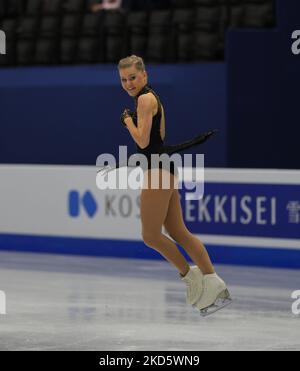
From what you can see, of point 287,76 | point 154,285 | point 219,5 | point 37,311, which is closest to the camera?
point 37,311

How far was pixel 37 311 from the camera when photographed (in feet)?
33.4

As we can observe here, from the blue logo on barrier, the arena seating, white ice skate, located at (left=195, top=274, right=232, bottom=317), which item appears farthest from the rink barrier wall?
white ice skate, located at (left=195, top=274, right=232, bottom=317)

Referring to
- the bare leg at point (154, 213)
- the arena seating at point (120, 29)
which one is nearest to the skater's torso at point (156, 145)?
the bare leg at point (154, 213)

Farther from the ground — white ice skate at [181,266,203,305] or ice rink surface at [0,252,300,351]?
white ice skate at [181,266,203,305]

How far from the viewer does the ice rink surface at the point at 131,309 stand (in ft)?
27.8

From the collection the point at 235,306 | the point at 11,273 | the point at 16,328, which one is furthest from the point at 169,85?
the point at 16,328

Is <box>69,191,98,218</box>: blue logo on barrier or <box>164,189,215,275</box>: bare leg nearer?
<box>164,189,215,275</box>: bare leg

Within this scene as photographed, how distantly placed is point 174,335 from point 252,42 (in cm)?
737

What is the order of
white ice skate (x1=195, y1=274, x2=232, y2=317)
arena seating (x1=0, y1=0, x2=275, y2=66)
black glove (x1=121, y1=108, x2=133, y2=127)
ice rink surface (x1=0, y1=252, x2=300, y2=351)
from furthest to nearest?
arena seating (x1=0, y1=0, x2=275, y2=66) < white ice skate (x1=195, y1=274, x2=232, y2=317) < black glove (x1=121, y1=108, x2=133, y2=127) < ice rink surface (x1=0, y1=252, x2=300, y2=351)

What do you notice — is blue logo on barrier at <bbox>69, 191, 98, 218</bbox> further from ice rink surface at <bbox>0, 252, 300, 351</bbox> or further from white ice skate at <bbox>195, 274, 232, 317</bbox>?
white ice skate at <bbox>195, 274, 232, 317</bbox>

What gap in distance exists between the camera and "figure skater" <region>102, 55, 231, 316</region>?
854 cm

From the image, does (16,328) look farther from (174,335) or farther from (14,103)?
(14,103)

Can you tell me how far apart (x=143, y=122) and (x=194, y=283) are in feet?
4.18

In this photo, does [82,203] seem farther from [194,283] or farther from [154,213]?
[154,213]
